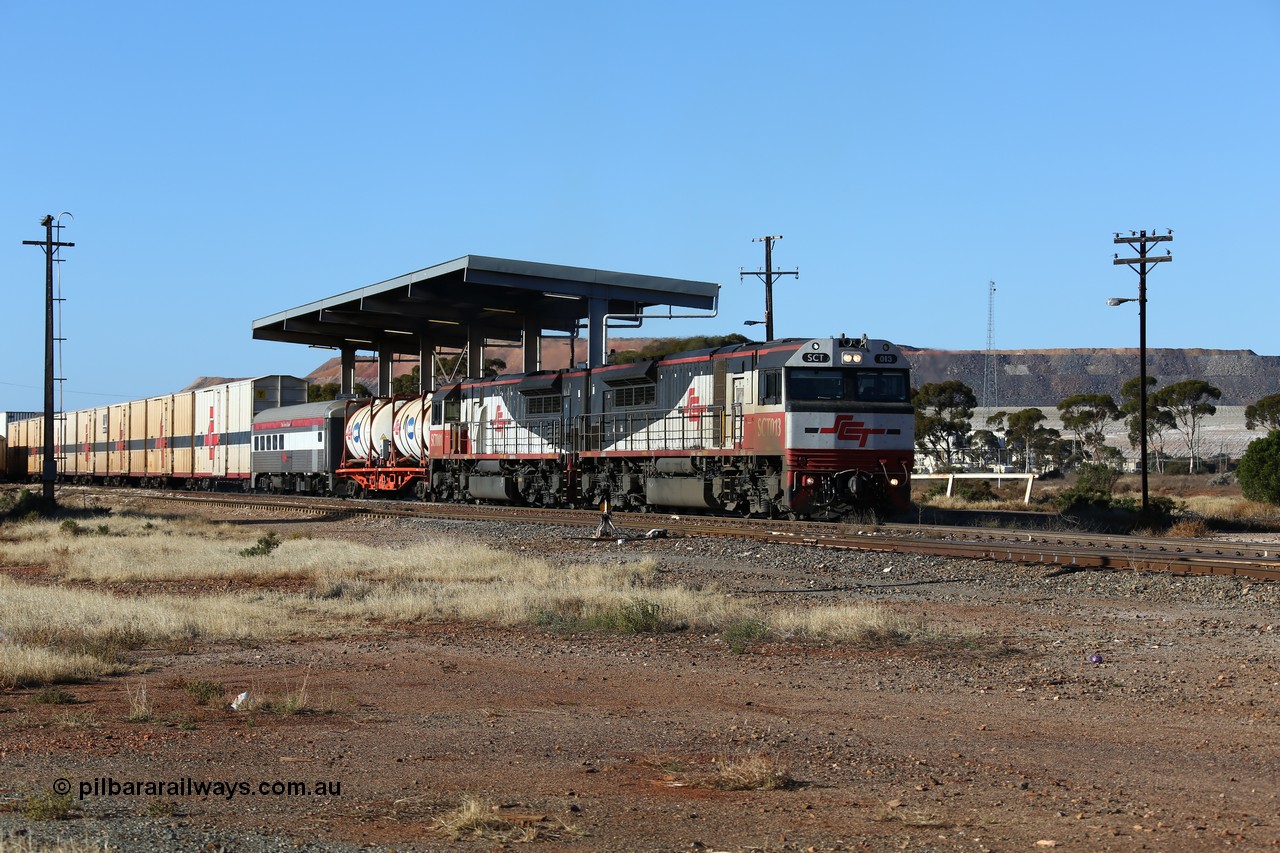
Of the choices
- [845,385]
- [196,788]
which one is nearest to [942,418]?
[845,385]

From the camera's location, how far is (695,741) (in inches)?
319

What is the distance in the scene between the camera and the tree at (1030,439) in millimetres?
88250

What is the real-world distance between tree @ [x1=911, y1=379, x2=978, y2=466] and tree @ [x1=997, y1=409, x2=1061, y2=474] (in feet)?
16.6

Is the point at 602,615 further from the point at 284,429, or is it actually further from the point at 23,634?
the point at 284,429

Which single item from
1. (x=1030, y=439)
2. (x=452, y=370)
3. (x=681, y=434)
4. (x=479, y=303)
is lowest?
(x=681, y=434)

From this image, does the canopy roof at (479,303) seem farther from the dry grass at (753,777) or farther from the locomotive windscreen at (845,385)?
the dry grass at (753,777)

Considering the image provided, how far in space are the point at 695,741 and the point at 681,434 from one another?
2082 centimetres

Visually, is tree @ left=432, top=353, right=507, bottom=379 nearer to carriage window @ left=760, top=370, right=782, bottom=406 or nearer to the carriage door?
the carriage door

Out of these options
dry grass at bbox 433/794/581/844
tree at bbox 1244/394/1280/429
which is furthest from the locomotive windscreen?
tree at bbox 1244/394/1280/429

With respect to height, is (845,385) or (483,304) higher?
(483,304)

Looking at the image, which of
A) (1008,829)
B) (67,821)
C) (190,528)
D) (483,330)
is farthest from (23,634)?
(483,330)

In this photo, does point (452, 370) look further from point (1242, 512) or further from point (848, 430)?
point (848, 430)

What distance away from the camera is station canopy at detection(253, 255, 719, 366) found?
1587 inches

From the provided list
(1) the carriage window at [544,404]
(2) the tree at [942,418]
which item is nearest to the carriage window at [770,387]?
(1) the carriage window at [544,404]
